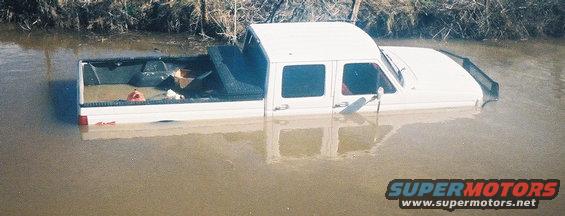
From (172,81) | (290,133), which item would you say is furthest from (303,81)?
(172,81)

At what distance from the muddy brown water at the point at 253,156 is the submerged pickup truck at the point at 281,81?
0.25 m

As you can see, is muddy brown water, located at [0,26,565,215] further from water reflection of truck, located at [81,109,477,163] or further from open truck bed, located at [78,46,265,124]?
open truck bed, located at [78,46,265,124]

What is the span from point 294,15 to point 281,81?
511 centimetres

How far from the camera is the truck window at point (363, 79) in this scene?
22.7 ft

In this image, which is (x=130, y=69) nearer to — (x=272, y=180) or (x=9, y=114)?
(x=9, y=114)

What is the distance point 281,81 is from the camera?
264 inches

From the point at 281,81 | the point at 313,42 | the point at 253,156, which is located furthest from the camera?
the point at 313,42

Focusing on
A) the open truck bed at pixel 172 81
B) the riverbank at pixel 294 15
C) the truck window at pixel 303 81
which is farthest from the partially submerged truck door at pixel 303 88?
the riverbank at pixel 294 15

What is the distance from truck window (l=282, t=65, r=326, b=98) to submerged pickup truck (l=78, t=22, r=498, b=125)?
1cm

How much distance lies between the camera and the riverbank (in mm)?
11391

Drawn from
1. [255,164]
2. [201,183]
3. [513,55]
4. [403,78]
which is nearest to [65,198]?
[201,183]

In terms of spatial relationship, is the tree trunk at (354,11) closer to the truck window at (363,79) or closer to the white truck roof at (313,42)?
the white truck roof at (313,42)

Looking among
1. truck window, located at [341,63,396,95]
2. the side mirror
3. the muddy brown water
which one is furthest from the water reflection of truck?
the side mirror

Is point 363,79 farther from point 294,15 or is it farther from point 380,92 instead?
point 294,15
